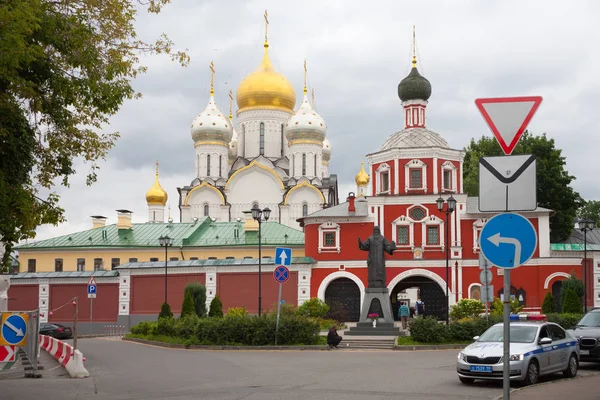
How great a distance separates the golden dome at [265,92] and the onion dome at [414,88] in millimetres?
20170

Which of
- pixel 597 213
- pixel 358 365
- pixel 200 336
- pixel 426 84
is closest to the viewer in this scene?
pixel 358 365

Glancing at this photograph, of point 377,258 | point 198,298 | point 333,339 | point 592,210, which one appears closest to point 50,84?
point 333,339

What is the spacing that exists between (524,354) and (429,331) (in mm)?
10659

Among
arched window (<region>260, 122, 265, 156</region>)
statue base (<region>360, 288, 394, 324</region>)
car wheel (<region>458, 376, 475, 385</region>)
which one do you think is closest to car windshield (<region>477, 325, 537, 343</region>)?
car wheel (<region>458, 376, 475, 385</region>)

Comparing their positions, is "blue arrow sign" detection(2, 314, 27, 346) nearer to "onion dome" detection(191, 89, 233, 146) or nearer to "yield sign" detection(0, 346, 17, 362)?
"yield sign" detection(0, 346, 17, 362)

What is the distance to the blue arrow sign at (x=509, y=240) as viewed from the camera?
22.7 ft

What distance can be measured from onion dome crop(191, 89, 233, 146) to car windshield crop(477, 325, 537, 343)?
168 ft

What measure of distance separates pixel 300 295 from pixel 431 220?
8.71 m

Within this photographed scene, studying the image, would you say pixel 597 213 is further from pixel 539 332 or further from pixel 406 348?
pixel 539 332

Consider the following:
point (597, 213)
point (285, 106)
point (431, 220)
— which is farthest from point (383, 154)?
point (597, 213)

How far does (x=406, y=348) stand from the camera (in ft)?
80.8

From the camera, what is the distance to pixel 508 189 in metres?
6.95

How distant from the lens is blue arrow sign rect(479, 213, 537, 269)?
6910mm

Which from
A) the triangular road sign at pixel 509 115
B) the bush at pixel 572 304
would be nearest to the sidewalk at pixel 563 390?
the triangular road sign at pixel 509 115
